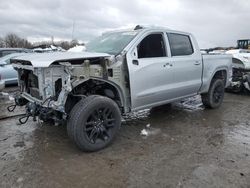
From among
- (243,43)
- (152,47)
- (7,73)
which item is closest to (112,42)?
(152,47)

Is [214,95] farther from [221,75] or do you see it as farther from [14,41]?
[14,41]

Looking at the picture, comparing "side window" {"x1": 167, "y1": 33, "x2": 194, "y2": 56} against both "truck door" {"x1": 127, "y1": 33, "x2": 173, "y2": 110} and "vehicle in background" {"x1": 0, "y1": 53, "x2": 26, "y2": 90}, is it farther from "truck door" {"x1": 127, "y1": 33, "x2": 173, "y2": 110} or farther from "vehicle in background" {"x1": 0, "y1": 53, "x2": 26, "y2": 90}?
"vehicle in background" {"x1": 0, "y1": 53, "x2": 26, "y2": 90}

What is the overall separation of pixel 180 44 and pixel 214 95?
6.71 ft

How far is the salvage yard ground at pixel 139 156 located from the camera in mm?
3465

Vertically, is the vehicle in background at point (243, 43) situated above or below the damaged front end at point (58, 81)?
above

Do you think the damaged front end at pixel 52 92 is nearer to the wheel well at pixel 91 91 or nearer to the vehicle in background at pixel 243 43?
the wheel well at pixel 91 91

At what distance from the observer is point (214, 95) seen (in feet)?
24.0

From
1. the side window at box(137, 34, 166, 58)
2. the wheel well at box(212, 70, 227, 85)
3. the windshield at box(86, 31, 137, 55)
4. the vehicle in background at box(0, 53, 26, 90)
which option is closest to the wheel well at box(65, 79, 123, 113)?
the windshield at box(86, 31, 137, 55)

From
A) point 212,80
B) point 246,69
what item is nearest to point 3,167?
point 212,80

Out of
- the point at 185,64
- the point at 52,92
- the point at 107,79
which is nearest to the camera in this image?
the point at 52,92

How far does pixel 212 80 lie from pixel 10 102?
5.64m

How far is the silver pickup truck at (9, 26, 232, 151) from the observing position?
407 cm

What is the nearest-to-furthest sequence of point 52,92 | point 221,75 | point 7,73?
point 52,92
point 221,75
point 7,73

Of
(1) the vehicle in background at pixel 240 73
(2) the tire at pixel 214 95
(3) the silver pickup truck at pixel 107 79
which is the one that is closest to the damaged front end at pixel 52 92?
(3) the silver pickup truck at pixel 107 79
